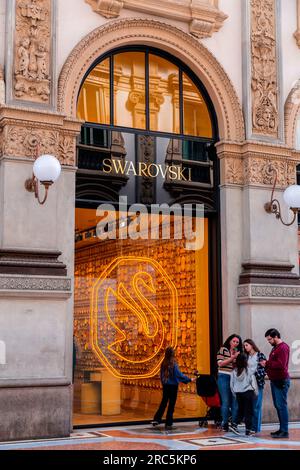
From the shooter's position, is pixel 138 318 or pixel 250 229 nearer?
pixel 138 318

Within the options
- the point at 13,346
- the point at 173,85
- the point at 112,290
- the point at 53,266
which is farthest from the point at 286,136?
the point at 13,346

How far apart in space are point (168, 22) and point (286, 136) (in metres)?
3.16

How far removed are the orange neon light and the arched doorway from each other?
2 centimetres

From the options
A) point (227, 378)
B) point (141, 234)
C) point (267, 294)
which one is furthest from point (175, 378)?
point (141, 234)

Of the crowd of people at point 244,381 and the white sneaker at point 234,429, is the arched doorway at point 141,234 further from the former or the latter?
the white sneaker at point 234,429

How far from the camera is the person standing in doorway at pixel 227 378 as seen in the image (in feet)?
38.8

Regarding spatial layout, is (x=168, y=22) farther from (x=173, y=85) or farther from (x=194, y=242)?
(x=194, y=242)

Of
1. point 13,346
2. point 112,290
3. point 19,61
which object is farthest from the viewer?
point 112,290

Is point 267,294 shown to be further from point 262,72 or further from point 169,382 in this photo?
point 262,72

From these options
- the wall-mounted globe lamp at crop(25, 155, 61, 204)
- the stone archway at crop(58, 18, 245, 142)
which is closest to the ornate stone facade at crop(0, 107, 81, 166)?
the stone archway at crop(58, 18, 245, 142)

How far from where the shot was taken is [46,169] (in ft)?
35.3

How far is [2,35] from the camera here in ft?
38.7

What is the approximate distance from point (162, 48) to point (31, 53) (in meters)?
2.72

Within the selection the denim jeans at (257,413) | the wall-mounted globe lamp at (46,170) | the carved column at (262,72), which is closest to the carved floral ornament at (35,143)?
the wall-mounted globe lamp at (46,170)
